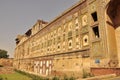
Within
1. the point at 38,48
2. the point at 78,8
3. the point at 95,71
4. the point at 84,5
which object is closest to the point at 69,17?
the point at 78,8

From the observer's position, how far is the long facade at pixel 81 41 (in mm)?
11641

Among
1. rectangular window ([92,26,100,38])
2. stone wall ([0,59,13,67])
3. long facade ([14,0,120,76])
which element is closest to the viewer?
long facade ([14,0,120,76])

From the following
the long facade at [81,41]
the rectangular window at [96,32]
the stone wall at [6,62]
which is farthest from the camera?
the stone wall at [6,62]

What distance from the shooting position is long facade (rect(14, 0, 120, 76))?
1164 centimetres

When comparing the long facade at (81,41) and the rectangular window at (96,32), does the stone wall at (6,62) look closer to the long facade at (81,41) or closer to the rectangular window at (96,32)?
the long facade at (81,41)

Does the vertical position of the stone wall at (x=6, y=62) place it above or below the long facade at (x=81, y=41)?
below

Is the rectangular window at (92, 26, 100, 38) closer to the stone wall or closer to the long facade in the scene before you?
the long facade

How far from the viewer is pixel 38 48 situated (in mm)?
27766

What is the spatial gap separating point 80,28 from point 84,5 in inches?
95.5

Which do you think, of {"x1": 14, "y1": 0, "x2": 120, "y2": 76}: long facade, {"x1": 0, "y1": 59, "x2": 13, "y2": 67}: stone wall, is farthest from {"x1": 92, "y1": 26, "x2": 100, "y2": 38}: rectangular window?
{"x1": 0, "y1": 59, "x2": 13, "y2": 67}: stone wall

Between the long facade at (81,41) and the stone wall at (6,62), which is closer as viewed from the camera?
the long facade at (81,41)

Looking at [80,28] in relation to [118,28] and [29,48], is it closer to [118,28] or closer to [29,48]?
[118,28]

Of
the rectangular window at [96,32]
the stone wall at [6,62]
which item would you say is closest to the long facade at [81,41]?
the rectangular window at [96,32]

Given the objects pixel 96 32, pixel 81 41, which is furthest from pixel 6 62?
pixel 96 32
